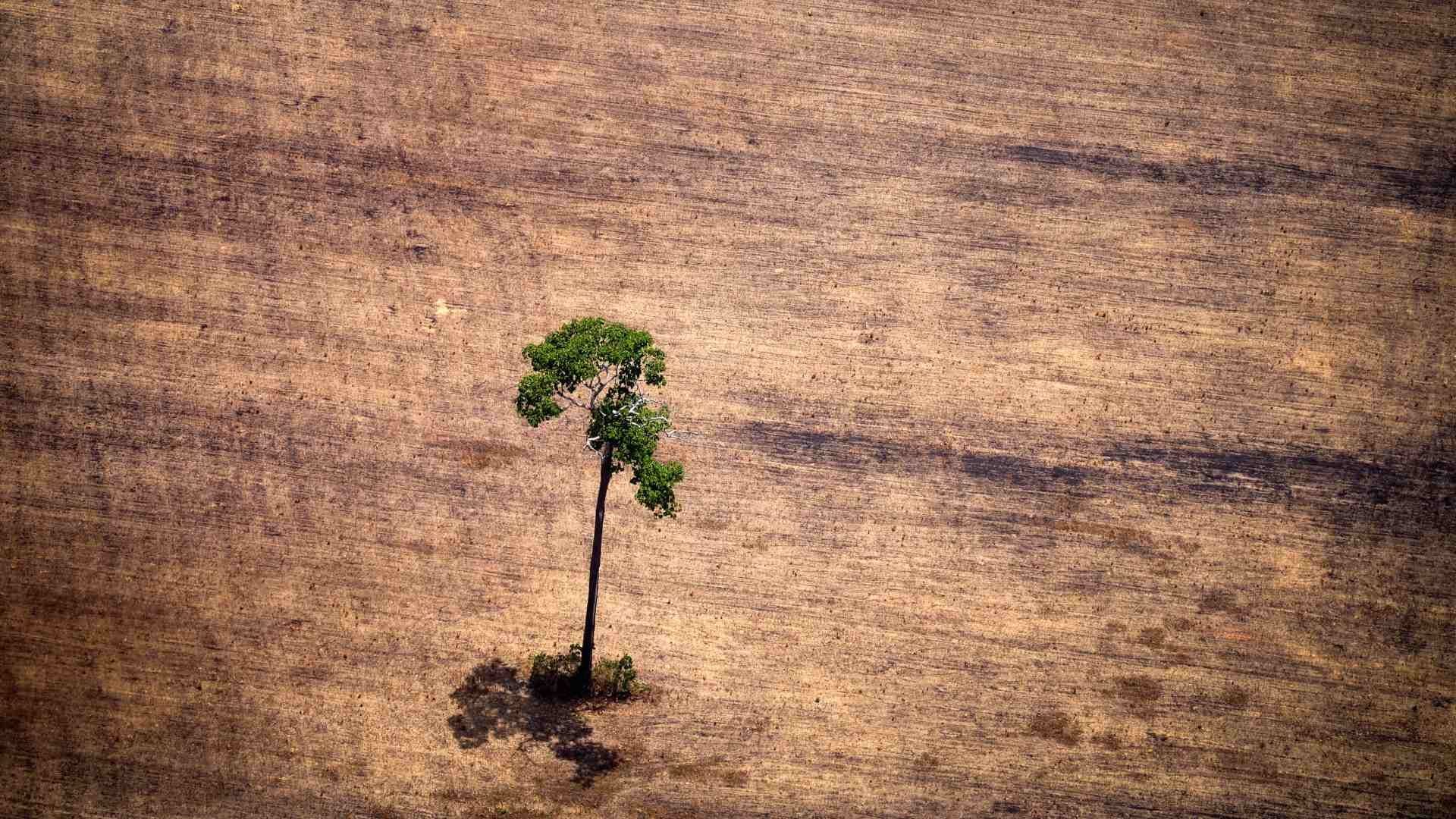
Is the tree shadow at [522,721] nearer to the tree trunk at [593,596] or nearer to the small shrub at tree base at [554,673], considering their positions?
the small shrub at tree base at [554,673]

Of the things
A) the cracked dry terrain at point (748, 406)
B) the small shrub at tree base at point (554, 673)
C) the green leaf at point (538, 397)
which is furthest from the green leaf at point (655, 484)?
the cracked dry terrain at point (748, 406)

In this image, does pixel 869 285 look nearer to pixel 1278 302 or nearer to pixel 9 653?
pixel 1278 302

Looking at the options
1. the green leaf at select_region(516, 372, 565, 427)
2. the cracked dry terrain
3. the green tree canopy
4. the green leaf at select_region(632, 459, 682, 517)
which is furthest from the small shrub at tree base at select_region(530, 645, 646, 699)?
the green leaf at select_region(516, 372, 565, 427)

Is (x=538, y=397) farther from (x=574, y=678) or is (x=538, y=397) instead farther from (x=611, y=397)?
(x=574, y=678)

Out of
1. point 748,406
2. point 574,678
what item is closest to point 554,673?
point 574,678

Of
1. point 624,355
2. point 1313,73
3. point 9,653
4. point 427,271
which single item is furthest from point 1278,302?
point 9,653
